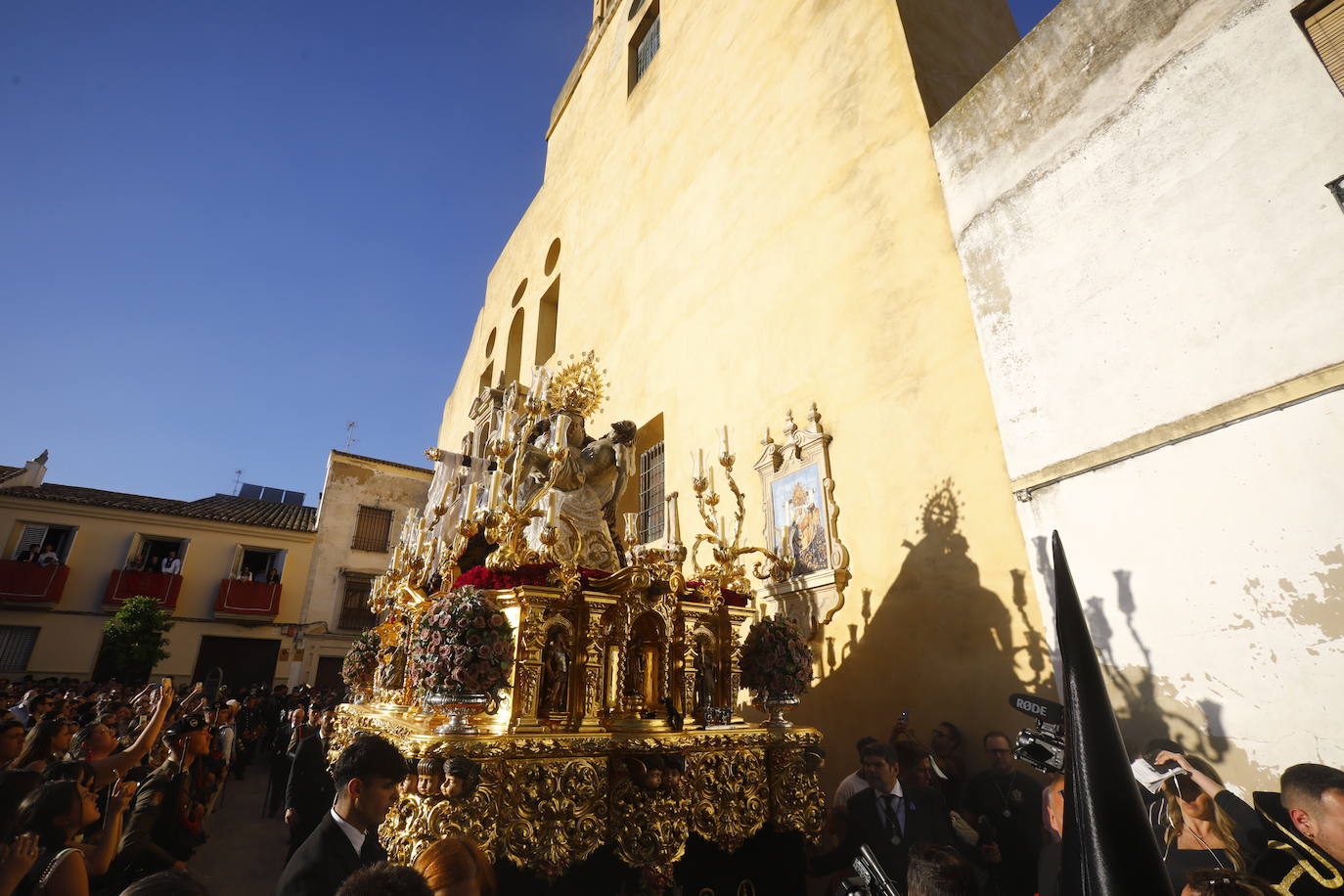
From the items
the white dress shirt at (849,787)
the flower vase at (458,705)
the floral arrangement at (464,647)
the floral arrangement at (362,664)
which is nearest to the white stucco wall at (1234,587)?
the white dress shirt at (849,787)

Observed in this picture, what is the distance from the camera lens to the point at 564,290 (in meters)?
14.9

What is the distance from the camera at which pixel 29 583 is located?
17.0 m

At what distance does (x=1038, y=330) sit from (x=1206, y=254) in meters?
1.06

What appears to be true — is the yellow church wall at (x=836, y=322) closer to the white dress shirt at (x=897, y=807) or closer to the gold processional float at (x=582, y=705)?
the white dress shirt at (x=897, y=807)

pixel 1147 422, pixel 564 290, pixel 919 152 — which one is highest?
pixel 564 290

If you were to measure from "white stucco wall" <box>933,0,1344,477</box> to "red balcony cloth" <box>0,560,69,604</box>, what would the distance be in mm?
23704

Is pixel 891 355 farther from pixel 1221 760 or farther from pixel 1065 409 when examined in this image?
→ pixel 1221 760

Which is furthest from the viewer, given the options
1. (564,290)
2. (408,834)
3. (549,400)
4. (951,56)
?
(564,290)

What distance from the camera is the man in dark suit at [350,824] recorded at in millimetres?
2334

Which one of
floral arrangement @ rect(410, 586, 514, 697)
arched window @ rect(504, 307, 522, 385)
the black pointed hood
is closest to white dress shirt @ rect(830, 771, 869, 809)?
floral arrangement @ rect(410, 586, 514, 697)

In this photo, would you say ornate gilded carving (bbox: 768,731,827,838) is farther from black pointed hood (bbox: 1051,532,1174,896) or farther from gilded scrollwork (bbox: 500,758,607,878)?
black pointed hood (bbox: 1051,532,1174,896)

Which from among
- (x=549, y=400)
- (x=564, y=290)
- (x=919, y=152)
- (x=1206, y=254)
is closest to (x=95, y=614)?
(x=564, y=290)

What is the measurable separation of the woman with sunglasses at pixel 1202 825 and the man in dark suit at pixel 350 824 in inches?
147

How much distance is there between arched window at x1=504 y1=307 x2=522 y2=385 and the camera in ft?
59.4
